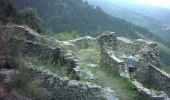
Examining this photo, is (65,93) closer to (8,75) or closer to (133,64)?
(8,75)

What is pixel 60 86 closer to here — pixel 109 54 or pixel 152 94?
pixel 152 94

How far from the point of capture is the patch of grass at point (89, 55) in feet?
82.4

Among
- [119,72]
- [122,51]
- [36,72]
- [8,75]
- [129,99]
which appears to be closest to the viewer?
[8,75]

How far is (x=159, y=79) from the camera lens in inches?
876

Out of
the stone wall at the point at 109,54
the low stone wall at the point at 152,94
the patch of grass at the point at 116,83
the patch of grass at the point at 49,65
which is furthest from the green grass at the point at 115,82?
the patch of grass at the point at 49,65

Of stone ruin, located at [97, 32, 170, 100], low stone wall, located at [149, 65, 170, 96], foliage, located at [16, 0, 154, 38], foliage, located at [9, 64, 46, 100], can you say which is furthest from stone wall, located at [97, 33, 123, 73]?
foliage, located at [16, 0, 154, 38]

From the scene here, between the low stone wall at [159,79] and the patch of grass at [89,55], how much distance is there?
3684mm

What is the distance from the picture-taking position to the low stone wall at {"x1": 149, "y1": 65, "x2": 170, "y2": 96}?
70.8ft

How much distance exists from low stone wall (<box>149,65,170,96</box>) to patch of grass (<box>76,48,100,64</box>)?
368 centimetres

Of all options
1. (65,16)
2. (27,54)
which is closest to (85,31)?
(65,16)

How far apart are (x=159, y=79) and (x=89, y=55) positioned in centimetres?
591

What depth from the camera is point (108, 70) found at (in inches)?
890

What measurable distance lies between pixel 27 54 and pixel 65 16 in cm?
11445

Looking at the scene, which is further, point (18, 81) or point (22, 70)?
point (22, 70)
